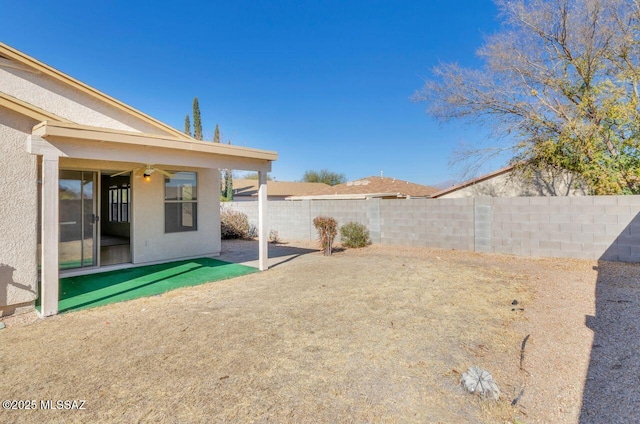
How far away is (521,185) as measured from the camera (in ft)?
46.1

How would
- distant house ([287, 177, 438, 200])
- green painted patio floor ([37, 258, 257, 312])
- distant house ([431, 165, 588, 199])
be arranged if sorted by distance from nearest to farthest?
green painted patio floor ([37, 258, 257, 312]) < distant house ([431, 165, 588, 199]) < distant house ([287, 177, 438, 200])

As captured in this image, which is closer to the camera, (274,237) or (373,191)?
(274,237)

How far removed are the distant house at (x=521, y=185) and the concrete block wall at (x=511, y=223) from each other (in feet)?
13.2

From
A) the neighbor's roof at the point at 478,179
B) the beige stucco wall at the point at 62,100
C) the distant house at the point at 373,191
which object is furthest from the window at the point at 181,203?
the neighbor's roof at the point at 478,179

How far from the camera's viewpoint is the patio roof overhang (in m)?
4.80

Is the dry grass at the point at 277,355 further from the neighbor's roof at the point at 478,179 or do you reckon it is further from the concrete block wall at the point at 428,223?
the neighbor's roof at the point at 478,179

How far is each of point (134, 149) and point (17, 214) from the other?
195 cm

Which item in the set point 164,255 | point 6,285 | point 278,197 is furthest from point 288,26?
point 278,197

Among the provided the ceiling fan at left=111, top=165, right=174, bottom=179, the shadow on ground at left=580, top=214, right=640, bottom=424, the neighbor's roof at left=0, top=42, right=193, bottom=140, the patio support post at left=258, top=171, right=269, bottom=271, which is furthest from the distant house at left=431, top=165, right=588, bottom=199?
the neighbor's roof at left=0, top=42, right=193, bottom=140

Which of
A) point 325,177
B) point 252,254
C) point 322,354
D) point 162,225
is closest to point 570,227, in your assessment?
point 322,354

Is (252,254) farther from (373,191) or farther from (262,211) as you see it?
(373,191)

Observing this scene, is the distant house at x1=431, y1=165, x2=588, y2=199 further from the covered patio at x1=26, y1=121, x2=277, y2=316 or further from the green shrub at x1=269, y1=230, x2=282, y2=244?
the covered patio at x1=26, y1=121, x2=277, y2=316

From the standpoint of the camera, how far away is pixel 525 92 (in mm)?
11883

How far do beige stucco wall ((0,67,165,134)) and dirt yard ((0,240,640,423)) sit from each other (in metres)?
4.72
